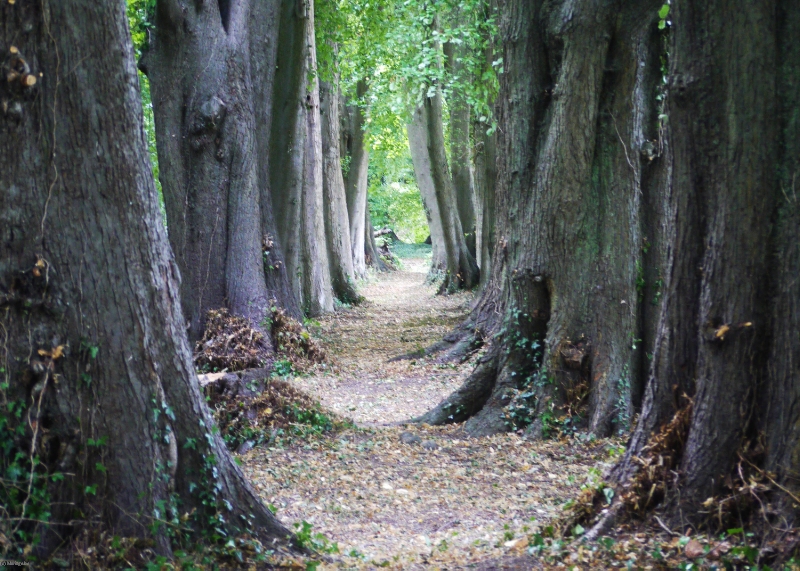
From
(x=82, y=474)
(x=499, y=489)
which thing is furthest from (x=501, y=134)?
(x=82, y=474)

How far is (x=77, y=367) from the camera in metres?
3.60

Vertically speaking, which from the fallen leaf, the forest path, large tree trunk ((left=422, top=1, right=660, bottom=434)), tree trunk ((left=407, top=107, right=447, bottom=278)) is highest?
tree trunk ((left=407, top=107, right=447, bottom=278))

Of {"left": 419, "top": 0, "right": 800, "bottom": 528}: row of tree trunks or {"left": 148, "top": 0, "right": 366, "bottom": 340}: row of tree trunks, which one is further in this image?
{"left": 148, "top": 0, "right": 366, "bottom": 340}: row of tree trunks

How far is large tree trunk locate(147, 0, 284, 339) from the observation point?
1009 centimetres

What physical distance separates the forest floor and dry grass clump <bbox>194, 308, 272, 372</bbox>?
0.81 metres

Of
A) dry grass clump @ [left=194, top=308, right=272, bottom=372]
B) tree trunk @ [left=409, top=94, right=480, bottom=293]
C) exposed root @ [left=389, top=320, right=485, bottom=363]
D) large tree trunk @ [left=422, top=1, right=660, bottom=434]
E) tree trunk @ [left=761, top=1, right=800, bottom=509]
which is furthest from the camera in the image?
tree trunk @ [left=409, top=94, right=480, bottom=293]

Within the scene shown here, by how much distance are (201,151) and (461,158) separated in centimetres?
1453

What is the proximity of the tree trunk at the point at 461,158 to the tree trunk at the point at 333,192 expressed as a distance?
3436 millimetres

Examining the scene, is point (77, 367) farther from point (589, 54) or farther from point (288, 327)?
point (288, 327)

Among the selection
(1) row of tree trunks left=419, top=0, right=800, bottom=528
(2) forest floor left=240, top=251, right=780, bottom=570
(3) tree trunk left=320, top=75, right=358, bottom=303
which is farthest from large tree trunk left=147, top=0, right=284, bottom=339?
(3) tree trunk left=320, top=75, right=358, bottom=303

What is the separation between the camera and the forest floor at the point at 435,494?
13.8 ft

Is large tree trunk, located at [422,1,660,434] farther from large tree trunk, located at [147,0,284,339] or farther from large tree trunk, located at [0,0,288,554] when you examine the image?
large tree trunk, located at [0,0,288,554]

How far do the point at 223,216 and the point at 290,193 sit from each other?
3594 millimetres

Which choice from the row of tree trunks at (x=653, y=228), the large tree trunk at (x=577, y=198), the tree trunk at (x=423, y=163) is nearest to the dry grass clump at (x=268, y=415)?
the row of tree trunks at (x=653, y=228)
